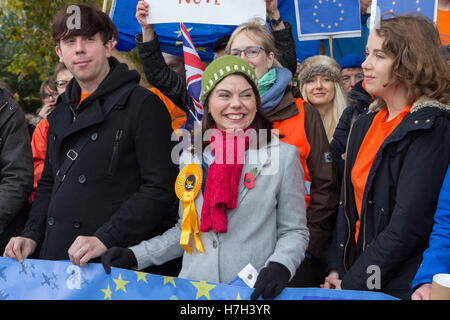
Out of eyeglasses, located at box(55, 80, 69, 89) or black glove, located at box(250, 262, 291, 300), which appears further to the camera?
eyeglasses, located at box(55, 80, 69, 89)

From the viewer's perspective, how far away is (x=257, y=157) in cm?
253

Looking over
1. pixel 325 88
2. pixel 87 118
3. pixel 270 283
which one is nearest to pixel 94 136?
pixel 87 118

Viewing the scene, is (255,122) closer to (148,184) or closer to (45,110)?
(148,184)

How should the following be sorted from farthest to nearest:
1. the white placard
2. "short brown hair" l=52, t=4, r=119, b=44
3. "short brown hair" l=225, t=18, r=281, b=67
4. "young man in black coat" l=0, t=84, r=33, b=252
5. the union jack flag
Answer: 1. the white placard
2. the union jack flag
3. "short brown hair" l=225, t=18, r=281, b=67
4. "young man in black coat" l=0, t=84, r=33, b=252
5. "short brown hair" l=52, t=4, r=119, b=44

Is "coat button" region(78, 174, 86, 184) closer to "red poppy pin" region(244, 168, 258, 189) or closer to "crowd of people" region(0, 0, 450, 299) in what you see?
"crowd of people" region(0, 0, 450, 299)

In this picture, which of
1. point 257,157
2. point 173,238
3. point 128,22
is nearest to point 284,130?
point 257,157

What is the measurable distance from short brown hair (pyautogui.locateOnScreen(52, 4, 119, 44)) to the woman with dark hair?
1.50m

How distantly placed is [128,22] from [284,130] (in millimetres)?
2238

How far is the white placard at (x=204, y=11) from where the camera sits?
4.02m

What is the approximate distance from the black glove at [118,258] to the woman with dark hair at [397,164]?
106cm

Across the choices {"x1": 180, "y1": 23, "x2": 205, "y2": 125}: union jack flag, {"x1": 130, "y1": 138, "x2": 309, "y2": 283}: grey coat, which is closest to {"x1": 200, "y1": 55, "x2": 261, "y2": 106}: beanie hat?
{"x1": 130, "y1": 138, "x2": 309, "y2": 283}: grey coat

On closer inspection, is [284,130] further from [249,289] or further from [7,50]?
[7,50]

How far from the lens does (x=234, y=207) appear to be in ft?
7.98

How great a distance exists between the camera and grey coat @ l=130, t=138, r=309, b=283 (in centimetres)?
244
